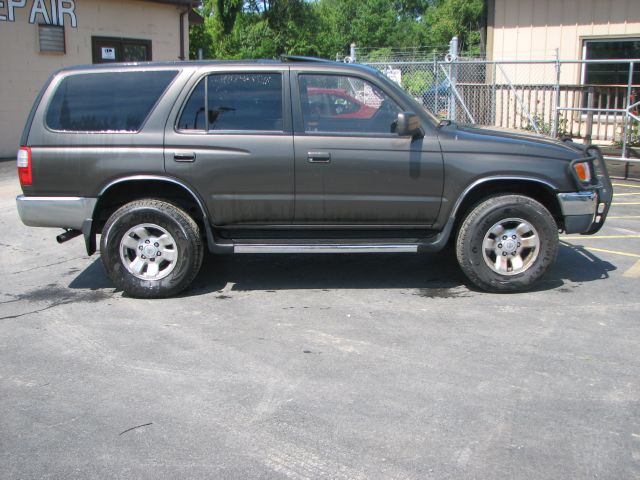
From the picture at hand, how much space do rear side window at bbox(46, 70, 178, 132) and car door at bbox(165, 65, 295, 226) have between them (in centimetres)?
29

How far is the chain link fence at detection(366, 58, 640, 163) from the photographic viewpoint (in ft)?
45.3

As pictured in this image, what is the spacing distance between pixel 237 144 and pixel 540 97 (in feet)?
33.9

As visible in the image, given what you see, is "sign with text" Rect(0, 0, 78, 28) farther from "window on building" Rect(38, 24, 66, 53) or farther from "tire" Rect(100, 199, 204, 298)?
"tire" Rect(100, 199, 204, 298)

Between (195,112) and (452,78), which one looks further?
(452,78)

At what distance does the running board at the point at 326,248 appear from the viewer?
20.5 feet

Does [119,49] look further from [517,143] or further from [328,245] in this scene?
[517,143]

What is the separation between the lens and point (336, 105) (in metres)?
6.28

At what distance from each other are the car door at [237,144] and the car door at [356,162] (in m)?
0.13

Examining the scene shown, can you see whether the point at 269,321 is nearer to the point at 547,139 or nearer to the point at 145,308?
the point at 145,308

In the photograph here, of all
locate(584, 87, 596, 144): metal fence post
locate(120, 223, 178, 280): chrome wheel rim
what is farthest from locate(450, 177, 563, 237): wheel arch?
locate(584, 87, 596, 144): metal fence post

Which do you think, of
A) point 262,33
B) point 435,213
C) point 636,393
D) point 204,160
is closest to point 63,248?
point 204,160

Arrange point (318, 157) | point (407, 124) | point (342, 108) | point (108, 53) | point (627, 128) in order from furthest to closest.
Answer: point (108, 53) < point (627, 128) < point (342, 108) < point (318, 157) < point (407, 124)

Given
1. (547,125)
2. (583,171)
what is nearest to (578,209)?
(583,171)

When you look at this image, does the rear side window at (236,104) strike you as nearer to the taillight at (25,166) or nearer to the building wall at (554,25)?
the taillight at (25,166)
